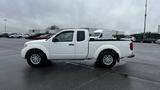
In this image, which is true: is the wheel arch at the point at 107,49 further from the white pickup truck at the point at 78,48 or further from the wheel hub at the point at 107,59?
the wheel hub at the point at 107,59

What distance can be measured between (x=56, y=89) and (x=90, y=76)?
6.14 ft

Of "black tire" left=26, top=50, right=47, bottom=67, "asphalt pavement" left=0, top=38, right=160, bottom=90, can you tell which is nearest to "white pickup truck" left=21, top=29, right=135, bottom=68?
"black tire" left=26, top=50, right=47, bottom=67

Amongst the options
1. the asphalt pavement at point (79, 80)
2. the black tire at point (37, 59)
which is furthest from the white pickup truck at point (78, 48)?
the asphalt pavement at point (79, 80)

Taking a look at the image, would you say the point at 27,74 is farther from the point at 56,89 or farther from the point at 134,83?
the point at 134,83

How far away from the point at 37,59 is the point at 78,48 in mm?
2098

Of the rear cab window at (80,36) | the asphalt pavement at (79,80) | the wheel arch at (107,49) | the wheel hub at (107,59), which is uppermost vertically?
the rear cab window at (80,36)

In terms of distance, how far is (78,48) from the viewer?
8.25m

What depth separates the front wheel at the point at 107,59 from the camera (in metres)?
8.29

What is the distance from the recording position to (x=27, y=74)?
22.7 feet

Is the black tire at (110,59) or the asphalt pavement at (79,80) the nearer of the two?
the asphalt pavement at (79,80)

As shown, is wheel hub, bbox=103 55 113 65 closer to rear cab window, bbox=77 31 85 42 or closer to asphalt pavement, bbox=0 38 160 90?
asphalt pavement, bbox=0 38 160 90

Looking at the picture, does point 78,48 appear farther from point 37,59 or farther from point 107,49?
point 37,59

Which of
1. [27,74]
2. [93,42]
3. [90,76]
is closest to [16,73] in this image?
[27,74]

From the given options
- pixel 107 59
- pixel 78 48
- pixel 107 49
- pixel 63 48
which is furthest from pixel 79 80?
pixel 107 49
